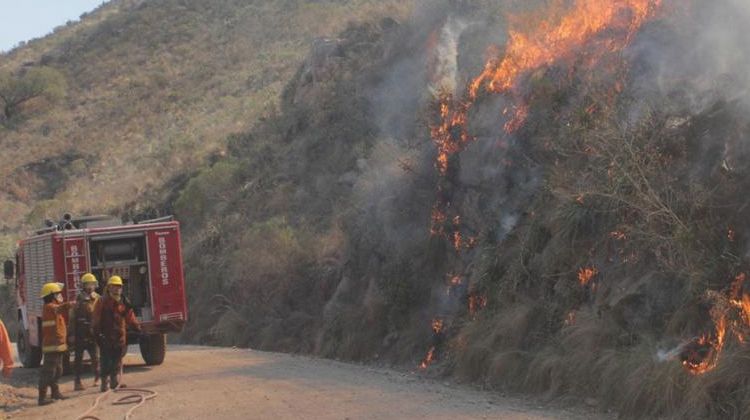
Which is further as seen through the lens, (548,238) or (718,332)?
(548,238)

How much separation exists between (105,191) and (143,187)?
13.3ft

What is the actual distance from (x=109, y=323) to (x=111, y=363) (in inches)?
26.0

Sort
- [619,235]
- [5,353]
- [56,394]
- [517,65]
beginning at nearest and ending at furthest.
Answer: [5,353] < [619,235] < [56,394] < [517,65]

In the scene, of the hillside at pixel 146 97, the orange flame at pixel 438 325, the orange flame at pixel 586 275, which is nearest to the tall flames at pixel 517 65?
the orange flame at pixel 438 325

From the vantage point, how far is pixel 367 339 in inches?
683

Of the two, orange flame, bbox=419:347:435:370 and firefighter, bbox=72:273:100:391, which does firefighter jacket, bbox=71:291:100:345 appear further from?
orange flame, bbox=419:347:435:370

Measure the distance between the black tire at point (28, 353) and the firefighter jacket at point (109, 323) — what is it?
4914 millimetres

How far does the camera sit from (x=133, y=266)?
16.1m

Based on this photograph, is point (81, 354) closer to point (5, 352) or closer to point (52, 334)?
point (52, 334)

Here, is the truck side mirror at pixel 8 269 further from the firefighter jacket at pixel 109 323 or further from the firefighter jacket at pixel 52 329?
the firefighter jacket at pixel 52 329

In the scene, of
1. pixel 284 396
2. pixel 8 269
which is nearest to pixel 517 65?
pixel 284 396

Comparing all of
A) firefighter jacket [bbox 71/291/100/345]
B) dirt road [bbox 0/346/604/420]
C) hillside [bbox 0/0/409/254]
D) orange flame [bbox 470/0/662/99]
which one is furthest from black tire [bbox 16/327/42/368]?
hillside [bbox 0/0/409/254]

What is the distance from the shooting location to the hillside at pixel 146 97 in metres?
45.2

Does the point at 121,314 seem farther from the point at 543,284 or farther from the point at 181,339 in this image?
the point at 181,339
